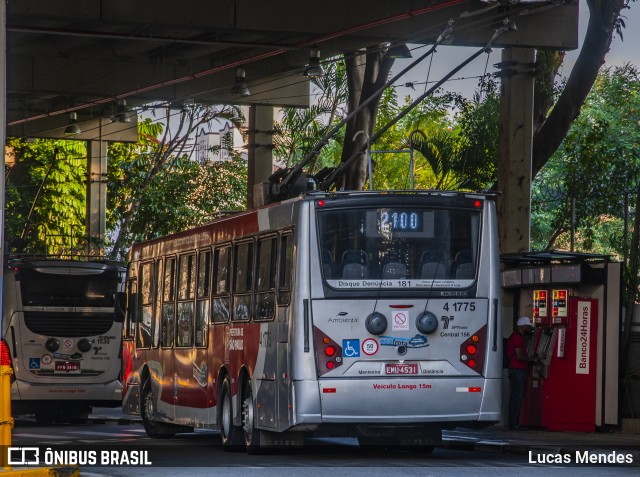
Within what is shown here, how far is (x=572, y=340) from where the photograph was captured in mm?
21562

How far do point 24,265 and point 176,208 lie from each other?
16.6 meters

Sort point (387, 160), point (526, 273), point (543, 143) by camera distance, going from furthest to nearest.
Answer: point (387, 160) < point (543, 143) < point (526, 273)

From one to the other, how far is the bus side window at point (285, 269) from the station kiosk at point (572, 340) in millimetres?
5945

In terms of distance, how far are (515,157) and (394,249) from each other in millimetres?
8664

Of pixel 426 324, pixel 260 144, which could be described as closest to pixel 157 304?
pixel 426 324

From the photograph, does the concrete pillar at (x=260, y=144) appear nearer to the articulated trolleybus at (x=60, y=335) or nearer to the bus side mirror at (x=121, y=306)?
the articulated trolleybus at (x=60, y=335)

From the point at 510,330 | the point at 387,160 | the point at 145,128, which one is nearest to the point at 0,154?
the point at 510,330

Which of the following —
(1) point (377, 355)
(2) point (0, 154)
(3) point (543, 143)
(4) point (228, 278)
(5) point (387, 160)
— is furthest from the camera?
(5) point (387, 160)

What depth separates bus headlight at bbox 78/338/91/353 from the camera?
27.9m

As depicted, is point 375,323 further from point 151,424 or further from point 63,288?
point 63,288

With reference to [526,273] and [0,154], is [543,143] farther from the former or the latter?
[0,154]

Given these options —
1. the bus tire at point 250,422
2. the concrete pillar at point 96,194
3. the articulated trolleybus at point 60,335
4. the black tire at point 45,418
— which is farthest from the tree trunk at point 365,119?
the concrete pillar at point 96,194

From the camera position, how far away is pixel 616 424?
20.7 meters

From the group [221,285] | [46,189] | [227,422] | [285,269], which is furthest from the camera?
[46,189]
